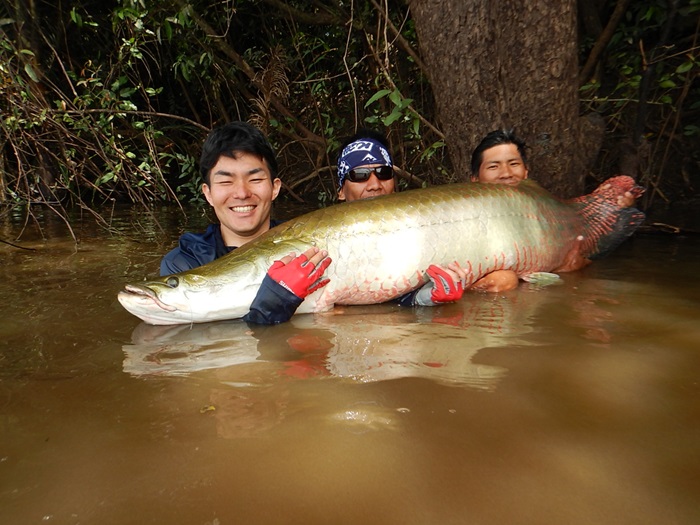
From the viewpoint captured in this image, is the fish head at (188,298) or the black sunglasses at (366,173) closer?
the fish head at (188,298)

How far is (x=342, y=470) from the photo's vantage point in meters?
1.00

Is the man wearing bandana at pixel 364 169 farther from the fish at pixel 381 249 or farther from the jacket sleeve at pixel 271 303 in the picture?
the jacket sleeve at pixel 271 303

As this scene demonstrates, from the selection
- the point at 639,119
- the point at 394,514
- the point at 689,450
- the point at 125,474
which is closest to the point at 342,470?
the point at 394,514

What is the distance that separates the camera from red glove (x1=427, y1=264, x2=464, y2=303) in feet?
7.50

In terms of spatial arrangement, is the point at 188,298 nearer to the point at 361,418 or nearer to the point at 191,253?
the point at 191,253

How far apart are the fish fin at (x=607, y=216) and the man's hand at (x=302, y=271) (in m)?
1.78

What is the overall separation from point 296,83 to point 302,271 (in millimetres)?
3592

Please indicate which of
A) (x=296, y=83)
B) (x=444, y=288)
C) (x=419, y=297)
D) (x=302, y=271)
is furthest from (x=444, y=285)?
(x=296, y=83)

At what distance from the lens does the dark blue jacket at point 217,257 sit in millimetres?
→ 2084

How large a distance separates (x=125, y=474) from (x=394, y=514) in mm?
564

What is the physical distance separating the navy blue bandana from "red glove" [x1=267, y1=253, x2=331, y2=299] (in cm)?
132

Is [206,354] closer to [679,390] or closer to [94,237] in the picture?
[679,390]

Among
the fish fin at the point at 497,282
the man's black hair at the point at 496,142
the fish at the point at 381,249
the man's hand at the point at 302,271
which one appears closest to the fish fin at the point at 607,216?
the fish at the point at 381,249

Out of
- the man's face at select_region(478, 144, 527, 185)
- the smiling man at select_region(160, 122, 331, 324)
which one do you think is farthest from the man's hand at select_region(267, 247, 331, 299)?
the man's face at select_region(478, 144, 527, 185)
